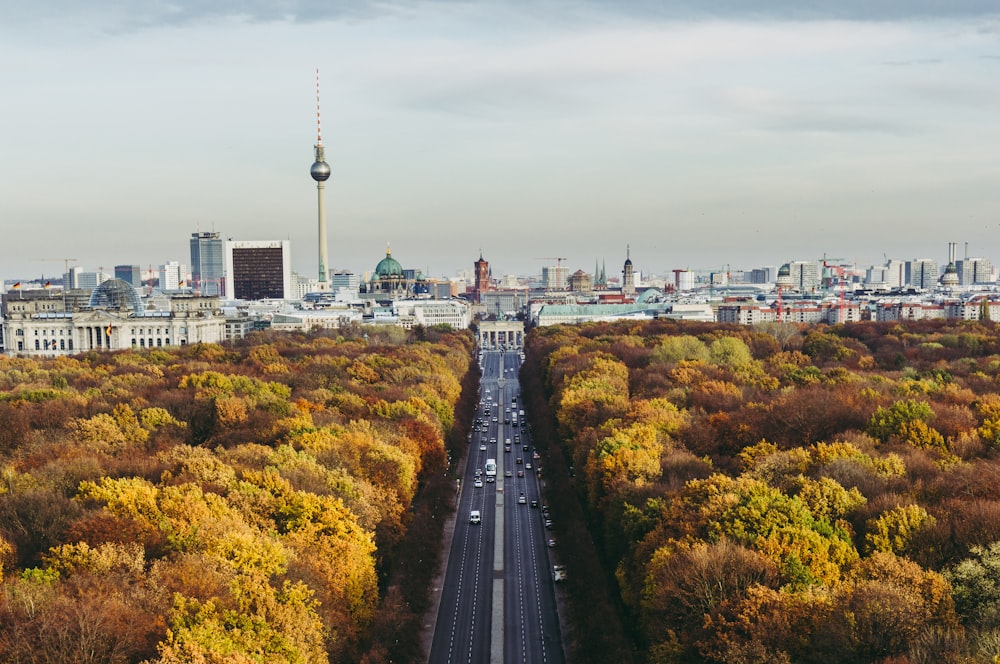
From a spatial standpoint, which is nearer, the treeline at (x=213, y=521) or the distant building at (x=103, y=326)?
the treeline at (x=213, y=521)

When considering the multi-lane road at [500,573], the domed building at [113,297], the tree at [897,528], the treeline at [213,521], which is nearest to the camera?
the treeline at [213,521]

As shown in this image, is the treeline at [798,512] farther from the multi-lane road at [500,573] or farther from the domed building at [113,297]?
the domed building at [113,297]

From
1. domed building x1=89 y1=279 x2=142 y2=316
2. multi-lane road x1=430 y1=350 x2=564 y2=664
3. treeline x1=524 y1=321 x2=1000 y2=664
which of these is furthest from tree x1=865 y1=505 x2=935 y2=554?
domed building x1=89 y1=279 x2=142 y2=316

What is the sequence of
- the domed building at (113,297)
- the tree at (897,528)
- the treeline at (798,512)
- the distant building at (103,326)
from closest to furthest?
the treeline at (798,512) → the tree at (897,528) → the distant building at (103,326) → the domed building at (113,297)

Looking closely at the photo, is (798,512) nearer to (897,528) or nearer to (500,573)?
(897,528)

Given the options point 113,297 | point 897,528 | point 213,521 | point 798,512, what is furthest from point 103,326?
point 897,528

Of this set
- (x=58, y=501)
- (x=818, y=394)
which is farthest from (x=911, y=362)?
(x=58, y=501)

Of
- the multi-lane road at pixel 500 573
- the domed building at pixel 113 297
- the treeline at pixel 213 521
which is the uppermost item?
the domed building at pixel 113 297

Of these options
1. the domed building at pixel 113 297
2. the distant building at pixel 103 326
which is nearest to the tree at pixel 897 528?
the distant building at pixel 103 326

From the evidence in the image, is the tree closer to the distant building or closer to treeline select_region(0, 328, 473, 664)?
treeline select_region(0, 328, 473, 664)

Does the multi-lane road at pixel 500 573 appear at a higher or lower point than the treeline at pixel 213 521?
lower
